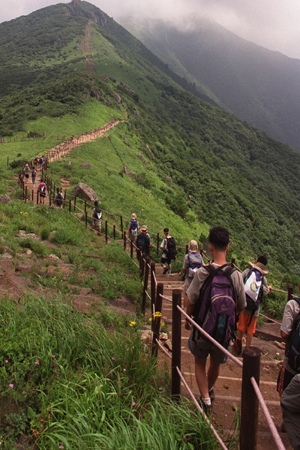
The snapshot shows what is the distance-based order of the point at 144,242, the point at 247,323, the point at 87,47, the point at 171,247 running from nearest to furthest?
the point at 247,323, the point at 171,247, the point at 144,242, the point at 87,47

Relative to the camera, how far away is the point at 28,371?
318 cm

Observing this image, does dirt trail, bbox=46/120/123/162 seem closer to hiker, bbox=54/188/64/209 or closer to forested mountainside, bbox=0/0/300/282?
forested mountainside, bbox=0/0/300/282

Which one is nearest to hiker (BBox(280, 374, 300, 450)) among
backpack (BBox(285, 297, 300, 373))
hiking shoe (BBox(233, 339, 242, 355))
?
backpack (BBox(285, 297, 300, 373))

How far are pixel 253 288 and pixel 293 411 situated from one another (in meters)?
2.73

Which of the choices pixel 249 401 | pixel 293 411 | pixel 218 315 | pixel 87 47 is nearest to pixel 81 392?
pixel 218 315

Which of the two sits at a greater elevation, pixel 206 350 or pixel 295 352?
pixel 295 352

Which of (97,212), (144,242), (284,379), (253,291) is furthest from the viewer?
(97,212)

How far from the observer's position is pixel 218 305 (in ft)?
9.59

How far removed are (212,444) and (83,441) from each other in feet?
3.16

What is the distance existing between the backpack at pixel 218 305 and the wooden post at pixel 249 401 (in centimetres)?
90

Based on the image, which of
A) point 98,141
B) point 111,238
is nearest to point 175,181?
point 98,141

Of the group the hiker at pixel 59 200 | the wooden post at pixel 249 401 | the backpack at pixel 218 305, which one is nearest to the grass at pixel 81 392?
the wooden post at pixel 249 401

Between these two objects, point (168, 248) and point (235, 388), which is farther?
point (168, 248)

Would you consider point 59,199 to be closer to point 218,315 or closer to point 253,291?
point 253,291
